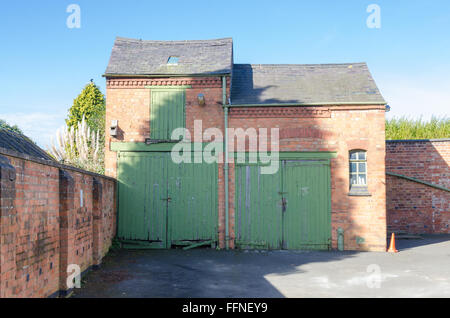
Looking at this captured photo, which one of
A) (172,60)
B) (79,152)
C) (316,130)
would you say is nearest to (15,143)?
(172,60)

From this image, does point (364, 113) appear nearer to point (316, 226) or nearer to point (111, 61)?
point (316, 226)

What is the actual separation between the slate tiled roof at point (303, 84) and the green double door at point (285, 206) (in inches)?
80.4

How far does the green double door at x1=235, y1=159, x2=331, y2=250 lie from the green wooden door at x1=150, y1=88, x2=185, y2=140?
2344 millimetres

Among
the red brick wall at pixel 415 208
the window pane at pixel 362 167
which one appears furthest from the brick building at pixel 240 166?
the red brick wall at pixel 415 208

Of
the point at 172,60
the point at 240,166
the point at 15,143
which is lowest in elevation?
the point at 240,166

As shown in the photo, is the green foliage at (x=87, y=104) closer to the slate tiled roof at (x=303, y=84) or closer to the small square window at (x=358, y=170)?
the slate tiled roof at (x=303, y=84)

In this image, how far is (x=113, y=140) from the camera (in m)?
12.2

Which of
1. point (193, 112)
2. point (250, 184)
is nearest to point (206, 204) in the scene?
point (250, 184)

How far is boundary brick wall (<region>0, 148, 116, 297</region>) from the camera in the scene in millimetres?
4766

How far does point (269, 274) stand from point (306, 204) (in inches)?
145

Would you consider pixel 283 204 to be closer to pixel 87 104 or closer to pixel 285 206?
pixel 285 206

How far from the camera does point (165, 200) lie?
1198 centimetres

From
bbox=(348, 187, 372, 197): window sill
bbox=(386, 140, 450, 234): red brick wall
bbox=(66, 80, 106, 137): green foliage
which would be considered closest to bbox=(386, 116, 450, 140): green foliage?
bbox=(386, 140, 450, 234): red brick wall
